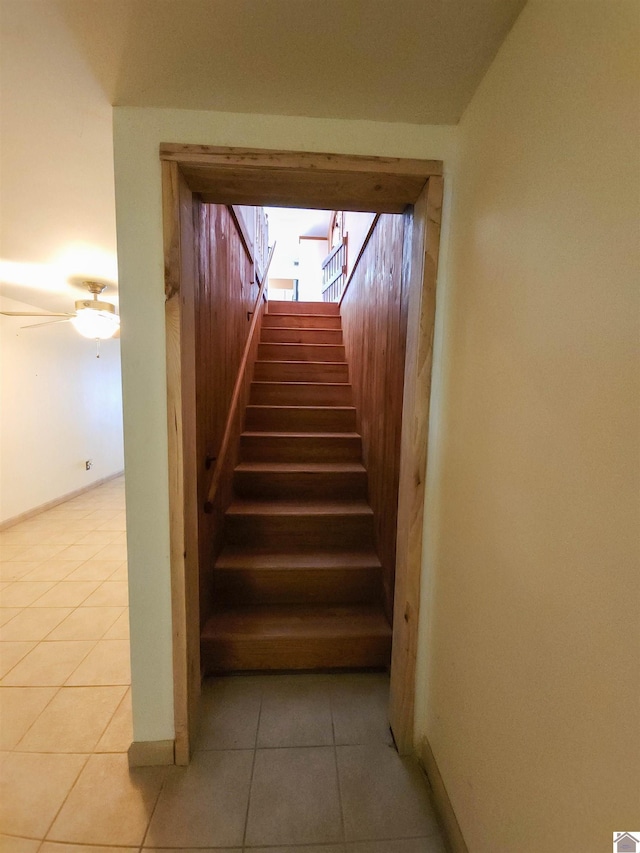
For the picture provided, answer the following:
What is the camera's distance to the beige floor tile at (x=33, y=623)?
2025 mm

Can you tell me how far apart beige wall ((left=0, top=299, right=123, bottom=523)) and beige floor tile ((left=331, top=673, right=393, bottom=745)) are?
3.78 metres

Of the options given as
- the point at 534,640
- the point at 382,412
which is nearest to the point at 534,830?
the point at 534,640

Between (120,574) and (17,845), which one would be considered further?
(120,574)

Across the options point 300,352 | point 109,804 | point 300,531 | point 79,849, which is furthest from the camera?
point 300,352

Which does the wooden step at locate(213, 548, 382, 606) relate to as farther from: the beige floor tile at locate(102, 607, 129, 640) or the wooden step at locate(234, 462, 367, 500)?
the beige floor tile at locate(102, 607, 129, 640)

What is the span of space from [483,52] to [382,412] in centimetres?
143

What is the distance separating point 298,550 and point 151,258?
65.0 inches

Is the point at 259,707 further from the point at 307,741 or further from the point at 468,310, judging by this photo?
the point at 468,310

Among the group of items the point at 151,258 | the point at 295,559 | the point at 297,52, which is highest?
the point at 297,52

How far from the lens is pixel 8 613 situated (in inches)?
87.7

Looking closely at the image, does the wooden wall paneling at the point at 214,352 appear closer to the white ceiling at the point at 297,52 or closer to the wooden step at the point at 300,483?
the wooden step at the point at 300,483

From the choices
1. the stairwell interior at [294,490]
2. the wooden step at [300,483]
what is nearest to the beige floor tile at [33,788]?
the stairwell interior at [294,490]

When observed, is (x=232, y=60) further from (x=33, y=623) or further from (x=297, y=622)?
(x=33, y=623)

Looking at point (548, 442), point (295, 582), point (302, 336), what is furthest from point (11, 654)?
point (302, 336)
